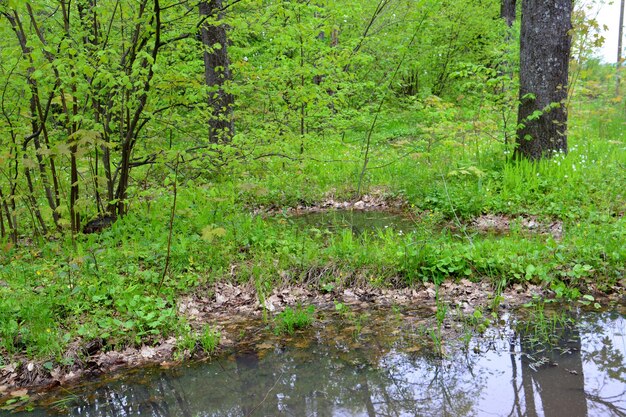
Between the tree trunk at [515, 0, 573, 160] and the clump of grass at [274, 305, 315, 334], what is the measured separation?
4.99 m

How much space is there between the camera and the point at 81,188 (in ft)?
19.4

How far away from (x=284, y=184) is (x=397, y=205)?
7.05 feet

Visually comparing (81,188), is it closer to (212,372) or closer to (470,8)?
(212,372)

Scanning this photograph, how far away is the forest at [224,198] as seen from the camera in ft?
14.5

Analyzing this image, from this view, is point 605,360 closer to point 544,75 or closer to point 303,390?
point 303,390

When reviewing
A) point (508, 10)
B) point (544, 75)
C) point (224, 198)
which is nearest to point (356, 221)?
point (224, 198)

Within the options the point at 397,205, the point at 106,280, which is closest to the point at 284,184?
the point at 397,205

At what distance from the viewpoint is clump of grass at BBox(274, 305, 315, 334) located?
4.23m

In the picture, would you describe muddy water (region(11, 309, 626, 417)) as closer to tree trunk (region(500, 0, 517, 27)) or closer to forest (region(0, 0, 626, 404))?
forest (region(0, 0, 626, 404))

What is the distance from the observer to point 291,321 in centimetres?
425

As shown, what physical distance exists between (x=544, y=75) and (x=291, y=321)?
5845 mm

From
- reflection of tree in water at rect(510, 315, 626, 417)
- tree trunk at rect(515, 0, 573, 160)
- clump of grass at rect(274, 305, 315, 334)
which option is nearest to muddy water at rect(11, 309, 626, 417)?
reflection of tree in water at rect(510, 315, 626, 417)

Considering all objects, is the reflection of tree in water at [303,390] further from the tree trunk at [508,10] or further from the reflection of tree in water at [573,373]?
the tree trunk at [508,10]

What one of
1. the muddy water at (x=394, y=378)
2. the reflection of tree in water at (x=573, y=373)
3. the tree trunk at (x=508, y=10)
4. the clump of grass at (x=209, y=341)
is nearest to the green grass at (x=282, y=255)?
the clump of grass at (x=209, y=341)
